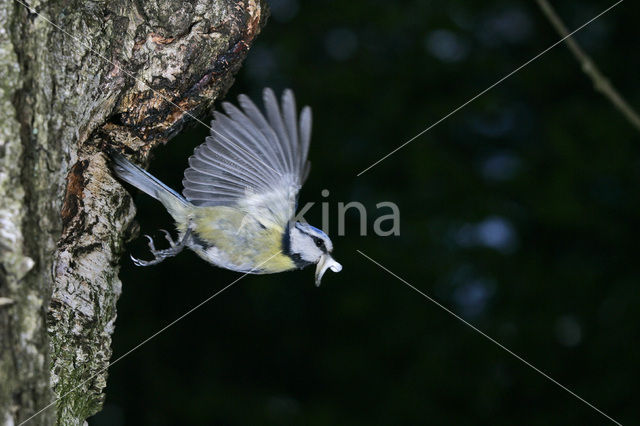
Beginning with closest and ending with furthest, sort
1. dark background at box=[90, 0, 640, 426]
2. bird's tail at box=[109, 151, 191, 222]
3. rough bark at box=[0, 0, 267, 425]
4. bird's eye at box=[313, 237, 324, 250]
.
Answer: rough bark at box=[0, 0, 267, 425], bird's tail at box=[109, 151, 191, 222], bird's eye at box=[313, 237, 324, 250], dark background at box=[90, 0, 640, 426]

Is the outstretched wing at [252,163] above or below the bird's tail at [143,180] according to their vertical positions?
above

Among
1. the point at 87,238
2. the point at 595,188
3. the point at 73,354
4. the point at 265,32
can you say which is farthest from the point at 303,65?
the point at 73,354

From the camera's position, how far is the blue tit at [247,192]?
1.91m

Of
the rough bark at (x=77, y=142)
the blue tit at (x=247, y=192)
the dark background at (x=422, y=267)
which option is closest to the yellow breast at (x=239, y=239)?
the blue tit at (x=247, y=192)

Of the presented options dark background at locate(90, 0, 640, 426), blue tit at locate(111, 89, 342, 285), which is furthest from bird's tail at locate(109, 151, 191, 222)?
dark background at locate(90, 0, 640, 426)

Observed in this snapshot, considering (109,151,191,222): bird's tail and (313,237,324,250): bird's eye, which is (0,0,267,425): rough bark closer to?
(109,151,191,222): bird's tail

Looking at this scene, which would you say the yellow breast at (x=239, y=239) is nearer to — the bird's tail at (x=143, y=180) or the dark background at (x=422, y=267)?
the bird's tail at (x=143, y=180)

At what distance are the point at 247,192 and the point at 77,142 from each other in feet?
1.87

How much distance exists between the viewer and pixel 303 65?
3.32 m

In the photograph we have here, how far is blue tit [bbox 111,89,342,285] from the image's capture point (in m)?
1.91

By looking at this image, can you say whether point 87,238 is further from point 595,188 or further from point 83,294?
point 595,188

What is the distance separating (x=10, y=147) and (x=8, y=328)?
0.29 meters

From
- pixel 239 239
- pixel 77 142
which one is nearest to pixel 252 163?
pixel 239 239

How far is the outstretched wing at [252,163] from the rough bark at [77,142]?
0.12 meters
